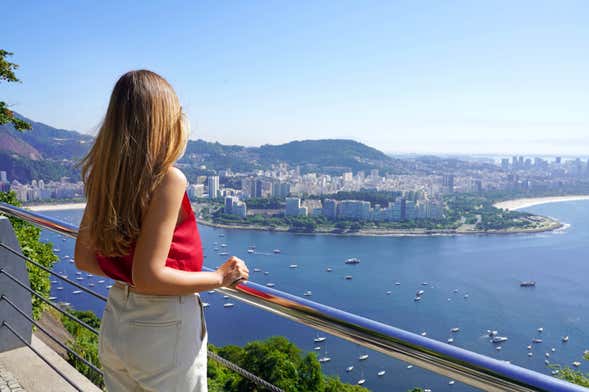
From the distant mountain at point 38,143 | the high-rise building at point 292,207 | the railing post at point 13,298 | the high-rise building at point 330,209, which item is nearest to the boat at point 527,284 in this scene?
the high-rise building at point 330,209

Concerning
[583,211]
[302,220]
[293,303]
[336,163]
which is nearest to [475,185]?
[583,211]

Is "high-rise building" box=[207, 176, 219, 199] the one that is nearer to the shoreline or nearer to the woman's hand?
the shoreline

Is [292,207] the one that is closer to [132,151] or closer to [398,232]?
[398,232]

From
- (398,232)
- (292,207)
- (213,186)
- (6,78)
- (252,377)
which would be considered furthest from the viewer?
(213,186)

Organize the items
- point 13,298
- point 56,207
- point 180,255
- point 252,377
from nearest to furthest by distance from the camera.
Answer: point 180,255, point 252,377, point 13,298, point 56,207

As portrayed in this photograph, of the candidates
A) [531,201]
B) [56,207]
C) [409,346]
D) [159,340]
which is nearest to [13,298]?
[159,340]

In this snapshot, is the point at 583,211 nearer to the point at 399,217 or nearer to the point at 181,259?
the point at 399,217
